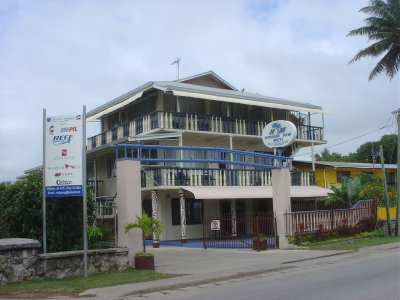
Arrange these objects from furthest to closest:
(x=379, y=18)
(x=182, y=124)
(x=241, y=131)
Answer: (x=379, y=18) < (x=241, y=131) < (x=182, y=124)

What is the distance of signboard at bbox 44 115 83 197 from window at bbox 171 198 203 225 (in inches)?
573

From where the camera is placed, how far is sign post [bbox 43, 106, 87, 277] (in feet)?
42.6

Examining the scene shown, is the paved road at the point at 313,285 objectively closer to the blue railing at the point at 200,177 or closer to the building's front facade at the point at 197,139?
the building's front facade at the point at 197,139

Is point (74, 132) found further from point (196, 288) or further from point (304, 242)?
point (304, 242)

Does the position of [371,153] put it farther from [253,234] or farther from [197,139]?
[253,234]

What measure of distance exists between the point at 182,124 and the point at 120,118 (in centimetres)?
621

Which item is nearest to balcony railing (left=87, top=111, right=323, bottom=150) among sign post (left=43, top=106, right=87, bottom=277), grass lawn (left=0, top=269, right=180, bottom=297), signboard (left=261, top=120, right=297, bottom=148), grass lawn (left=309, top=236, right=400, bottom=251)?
signboard (left=261, top=120, right=297, bottom=148)

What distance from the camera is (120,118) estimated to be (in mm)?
30812

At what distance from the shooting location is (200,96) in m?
25.2

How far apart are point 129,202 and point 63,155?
2.69m

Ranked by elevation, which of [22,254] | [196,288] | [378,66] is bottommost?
[196,288]

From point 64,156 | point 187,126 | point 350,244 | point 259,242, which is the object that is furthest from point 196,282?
point 187,126

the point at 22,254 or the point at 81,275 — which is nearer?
the point at 22,254

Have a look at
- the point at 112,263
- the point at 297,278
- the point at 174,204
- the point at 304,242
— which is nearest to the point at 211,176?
the point at 174,204
